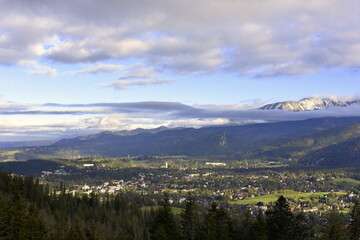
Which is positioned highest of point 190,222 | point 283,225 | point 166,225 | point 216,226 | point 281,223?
point 281,223

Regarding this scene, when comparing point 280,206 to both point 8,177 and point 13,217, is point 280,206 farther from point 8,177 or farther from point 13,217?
point 8,177

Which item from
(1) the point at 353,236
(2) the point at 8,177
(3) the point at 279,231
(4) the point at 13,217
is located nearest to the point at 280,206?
(3) the point at 279,231

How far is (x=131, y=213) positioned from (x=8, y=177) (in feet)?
146

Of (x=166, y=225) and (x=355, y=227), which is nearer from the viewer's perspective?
(x=355, y=227)

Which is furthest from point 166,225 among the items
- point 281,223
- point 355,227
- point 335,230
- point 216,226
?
point 355,227

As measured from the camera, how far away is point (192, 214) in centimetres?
5834

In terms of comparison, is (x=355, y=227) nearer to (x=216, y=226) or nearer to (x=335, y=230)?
(x=335, y=230)

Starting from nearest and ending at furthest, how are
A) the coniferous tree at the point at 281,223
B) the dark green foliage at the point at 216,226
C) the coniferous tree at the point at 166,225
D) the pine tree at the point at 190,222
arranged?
the coniferous tree at the point at 281,223
the coniferous tree at the point at 166,225
the dark green foliage at the point at 216,226
the pine tree at the point at 190,222

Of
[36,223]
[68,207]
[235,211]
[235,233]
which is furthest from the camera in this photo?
[235,211]

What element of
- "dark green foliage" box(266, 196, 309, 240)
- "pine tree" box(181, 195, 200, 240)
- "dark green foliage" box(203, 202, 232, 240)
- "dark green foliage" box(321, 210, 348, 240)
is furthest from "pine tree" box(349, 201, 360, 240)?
"pine tree" box(181, 195, 200, 240)

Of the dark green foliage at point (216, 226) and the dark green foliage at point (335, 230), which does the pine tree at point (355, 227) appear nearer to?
the dark green foliage at point (335, 230)

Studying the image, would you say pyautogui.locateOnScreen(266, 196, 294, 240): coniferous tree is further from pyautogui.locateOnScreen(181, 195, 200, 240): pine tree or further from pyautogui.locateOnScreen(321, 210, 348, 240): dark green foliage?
pyautogui.locateOnScreen(181, 195, 200, 240): pine tree

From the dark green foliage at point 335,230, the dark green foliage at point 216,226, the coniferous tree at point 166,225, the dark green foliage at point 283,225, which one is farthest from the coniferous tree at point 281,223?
the coniferous tree at point 166,225

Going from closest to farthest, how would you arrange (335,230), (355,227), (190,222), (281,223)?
(335,230) < (281,223) < (355,227) < (190,222)
